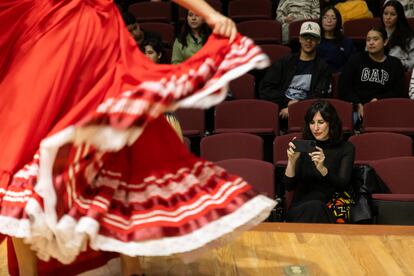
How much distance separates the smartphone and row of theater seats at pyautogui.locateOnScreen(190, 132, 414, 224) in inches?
7.2

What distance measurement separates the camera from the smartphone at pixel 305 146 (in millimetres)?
3320

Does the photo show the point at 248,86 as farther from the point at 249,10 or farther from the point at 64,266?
the point at 64,266

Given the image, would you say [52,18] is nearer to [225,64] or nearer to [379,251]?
[225,64]

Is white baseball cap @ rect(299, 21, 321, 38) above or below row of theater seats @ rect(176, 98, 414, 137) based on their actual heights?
above

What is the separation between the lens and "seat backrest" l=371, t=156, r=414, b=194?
3.50 meters

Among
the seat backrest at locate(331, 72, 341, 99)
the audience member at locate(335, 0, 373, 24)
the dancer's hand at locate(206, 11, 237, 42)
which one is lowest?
the seat backrest at locate(331, 72, 341, 99)

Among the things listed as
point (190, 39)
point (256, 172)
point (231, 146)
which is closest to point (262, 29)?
point (190, 39)

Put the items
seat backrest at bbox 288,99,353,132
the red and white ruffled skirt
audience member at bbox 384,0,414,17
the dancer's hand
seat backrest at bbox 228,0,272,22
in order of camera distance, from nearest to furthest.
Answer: the red and white ruffled skirt
the dancer's hand
seat backrest at bbox 288,99,353,132
audience member at bbox 384,0,414,17
seat backrest at bbox 228,0,272,22

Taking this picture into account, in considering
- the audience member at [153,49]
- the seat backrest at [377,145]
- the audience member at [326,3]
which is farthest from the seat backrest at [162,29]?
the seat backrest at [377,145]

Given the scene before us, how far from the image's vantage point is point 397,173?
11.5 ft

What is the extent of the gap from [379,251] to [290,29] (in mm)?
3323

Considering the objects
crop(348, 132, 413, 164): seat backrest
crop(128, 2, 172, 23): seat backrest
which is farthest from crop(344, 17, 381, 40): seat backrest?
crop(348, 132, 413, 164): seat backrest

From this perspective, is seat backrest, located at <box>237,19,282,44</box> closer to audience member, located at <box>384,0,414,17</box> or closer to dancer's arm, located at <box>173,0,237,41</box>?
audience member, located at <box>384,0,414,17</box>

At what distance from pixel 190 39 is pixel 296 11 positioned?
1.22 m
